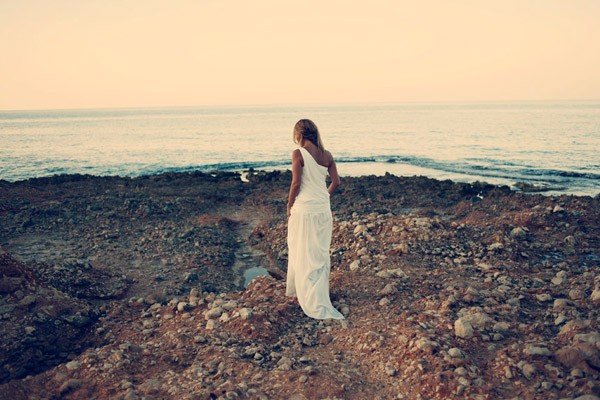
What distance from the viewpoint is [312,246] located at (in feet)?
22.3

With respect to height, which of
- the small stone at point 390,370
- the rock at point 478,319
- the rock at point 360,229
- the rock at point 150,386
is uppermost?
the rock at point 360,229

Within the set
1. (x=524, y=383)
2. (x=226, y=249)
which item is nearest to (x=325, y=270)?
(x=524, y=383)

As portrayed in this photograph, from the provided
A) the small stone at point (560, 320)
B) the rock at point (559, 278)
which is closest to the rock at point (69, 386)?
the small stone at point (560, 320)

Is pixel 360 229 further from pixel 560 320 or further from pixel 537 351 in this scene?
pixel 537 351

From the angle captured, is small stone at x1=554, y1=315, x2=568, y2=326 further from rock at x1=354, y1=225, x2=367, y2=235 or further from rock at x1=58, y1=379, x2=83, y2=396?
rock at x1=58, y1=379, x2=83, y2=396

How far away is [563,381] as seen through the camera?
15.5ft

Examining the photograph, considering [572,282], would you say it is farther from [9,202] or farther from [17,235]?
[9,202]

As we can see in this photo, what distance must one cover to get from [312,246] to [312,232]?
208mm

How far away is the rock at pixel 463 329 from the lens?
5.76 metres

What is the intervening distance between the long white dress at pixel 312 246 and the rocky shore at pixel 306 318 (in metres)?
0.27

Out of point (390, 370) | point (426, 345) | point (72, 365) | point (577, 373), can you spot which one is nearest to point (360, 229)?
point (426, 345)

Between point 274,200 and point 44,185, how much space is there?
11.0 metres

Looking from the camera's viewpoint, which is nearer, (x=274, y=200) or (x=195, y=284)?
(x=195, y=284)

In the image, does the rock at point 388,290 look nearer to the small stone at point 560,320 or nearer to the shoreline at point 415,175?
the small stone at point 560,320
